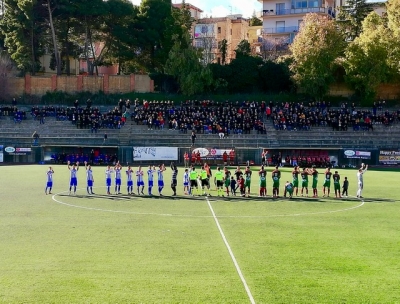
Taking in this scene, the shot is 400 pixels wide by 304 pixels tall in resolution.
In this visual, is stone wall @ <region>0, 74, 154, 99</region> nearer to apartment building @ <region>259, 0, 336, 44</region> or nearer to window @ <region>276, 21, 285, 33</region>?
apartment building @ <region>259, 0, 336, 44</region>

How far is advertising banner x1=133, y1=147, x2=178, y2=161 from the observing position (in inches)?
1935

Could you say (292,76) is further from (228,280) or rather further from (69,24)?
(228,280)

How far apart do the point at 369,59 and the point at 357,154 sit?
15679 millimetres

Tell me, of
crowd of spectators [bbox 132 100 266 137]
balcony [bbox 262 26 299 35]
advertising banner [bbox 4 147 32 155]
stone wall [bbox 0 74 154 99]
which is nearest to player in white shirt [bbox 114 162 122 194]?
advertising banner [bbox 4 147 32 155]

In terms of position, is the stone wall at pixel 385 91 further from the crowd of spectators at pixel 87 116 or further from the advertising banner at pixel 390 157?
the crowd of spectators at pixel 87 116

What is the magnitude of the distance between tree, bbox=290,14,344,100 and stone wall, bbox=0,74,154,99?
17810mm

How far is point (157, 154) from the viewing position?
49219mm

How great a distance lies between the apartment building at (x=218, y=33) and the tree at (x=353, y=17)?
16.8m

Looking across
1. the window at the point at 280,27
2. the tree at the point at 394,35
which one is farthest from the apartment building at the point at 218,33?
the tree at the point at 394,35

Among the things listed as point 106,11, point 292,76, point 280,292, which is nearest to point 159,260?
point 280,292

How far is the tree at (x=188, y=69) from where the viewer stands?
63.9 m

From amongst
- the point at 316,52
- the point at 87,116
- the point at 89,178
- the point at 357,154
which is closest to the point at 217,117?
the point at 87,116

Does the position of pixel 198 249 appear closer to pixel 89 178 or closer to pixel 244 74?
pixel 89 178

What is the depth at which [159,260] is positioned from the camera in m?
15.2
